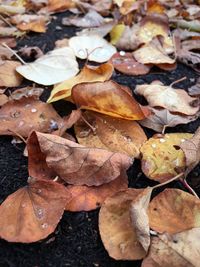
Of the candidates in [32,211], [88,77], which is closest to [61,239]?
[32,211]

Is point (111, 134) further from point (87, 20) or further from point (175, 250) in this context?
point (87, 20)

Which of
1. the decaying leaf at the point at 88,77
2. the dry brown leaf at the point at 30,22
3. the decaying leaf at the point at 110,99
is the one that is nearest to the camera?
the decaying leaf at the point at 110,99

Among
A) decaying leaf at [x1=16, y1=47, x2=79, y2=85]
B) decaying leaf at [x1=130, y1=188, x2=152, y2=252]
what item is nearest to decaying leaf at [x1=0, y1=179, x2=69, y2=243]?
decaying leaf at [x1=130, y1=188, x2=152, y2=252]

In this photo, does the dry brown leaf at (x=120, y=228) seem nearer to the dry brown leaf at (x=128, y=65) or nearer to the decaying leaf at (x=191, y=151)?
the decaying leaf at (x=191, y=151)

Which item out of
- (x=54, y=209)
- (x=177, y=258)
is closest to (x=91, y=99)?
(x=54, y=209)

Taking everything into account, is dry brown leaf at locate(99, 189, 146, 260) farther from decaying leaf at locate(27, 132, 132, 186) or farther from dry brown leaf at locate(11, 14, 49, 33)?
dry brown leaf at locate(11, 14, 49, 33)

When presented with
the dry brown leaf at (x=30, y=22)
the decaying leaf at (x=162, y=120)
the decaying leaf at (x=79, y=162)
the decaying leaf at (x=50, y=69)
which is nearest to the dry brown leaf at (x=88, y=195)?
the decaying leaf at (x=79, y=162)

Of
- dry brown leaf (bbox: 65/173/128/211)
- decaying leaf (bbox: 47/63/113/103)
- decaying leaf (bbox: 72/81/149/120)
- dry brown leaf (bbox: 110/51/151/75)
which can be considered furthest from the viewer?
dry brown leaf (bbox: 110/51/151/75)
